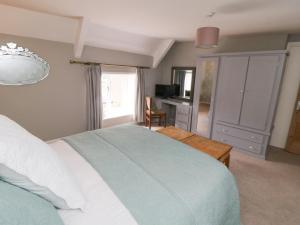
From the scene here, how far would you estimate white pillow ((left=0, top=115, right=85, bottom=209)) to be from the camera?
77cm

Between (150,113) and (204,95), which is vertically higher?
(204,95)

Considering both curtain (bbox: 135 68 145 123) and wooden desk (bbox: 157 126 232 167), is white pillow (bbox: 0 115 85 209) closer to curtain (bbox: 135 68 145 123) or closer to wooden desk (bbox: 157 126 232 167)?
wooden desk (bbox: 157 126 232 167)

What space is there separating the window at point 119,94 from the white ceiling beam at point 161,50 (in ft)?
2.39

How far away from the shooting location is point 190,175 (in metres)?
1.26

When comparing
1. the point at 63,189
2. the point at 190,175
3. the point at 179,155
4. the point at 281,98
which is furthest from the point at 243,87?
the point at 63,189

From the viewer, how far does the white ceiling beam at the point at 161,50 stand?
415 cm

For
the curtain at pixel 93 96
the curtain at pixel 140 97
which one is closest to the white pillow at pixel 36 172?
the curtain at pixel 93 96

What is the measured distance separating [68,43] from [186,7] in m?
2.24

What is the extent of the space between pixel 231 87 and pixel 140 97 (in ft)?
7.16

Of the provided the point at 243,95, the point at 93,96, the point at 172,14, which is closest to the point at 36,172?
the point at 172,14

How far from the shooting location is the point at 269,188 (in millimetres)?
2248

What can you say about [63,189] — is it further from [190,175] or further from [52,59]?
[52,59]

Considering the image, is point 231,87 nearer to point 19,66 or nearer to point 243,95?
point 243,95

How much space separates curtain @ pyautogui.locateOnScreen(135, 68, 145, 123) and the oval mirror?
3.72 metres
